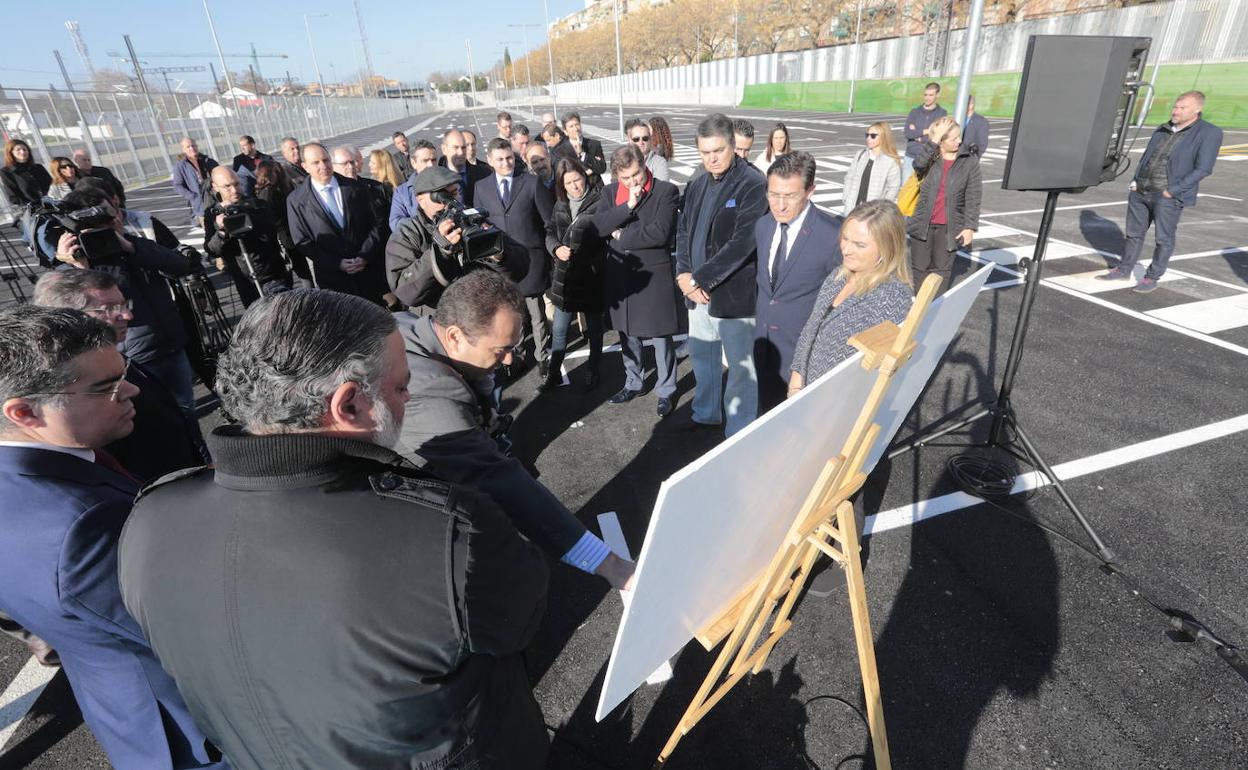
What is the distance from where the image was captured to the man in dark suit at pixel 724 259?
3688 millimetres

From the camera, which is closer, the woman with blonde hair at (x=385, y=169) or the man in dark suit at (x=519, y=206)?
the man in dark suit at (x=519, y=206)

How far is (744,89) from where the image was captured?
48.6 meters

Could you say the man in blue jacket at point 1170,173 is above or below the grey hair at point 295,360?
below

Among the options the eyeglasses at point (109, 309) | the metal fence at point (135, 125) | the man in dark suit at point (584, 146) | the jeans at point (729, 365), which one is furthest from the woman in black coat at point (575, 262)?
the metal fence at point (135, 125)

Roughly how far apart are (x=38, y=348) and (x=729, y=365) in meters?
3.42

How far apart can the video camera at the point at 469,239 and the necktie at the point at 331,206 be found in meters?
2.24

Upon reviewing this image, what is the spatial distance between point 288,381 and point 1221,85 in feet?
100

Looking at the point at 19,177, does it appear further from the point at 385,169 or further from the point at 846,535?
the point at 846,535

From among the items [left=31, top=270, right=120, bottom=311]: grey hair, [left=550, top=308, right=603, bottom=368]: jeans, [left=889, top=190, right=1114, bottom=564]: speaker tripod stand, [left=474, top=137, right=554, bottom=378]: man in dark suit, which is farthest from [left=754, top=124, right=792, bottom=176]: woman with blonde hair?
[left=31, top=270, right=120, bottom=311]: grey hair

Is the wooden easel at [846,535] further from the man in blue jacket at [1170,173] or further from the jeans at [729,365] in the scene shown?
the man in blue jacket at [1170,173]

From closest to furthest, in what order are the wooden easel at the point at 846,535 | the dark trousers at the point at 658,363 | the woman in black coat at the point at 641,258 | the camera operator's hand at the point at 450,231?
the wooden easel at the point at 846,535 < the camera operator's hand at the point at 450,231 < the woman in black coat at the point at 641,258 < the dark trousers at the point at 658,363

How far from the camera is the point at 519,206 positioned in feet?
16.7

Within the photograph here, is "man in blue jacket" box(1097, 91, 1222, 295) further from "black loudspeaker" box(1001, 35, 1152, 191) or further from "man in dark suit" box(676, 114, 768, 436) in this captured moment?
"man in dark suit" box(676, 114, 768, 436)

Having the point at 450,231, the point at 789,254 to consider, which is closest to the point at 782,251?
the point at 789,254
